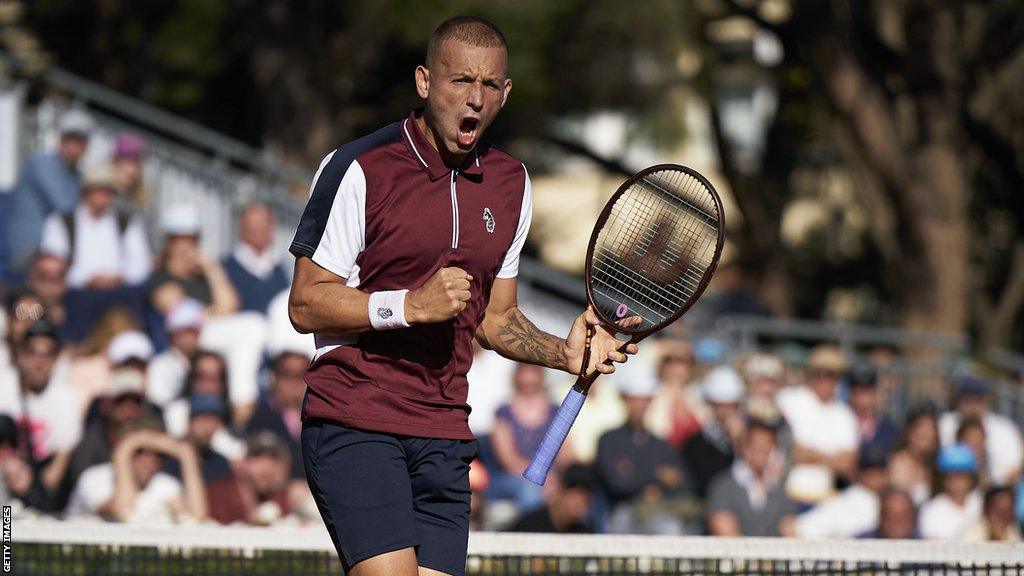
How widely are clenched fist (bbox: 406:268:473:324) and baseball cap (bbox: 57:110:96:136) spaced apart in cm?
851

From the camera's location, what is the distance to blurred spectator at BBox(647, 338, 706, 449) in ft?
38.4

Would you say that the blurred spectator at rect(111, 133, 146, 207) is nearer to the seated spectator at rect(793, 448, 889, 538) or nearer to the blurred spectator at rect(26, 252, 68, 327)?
the blurred spectator at rect(26, 252, 68, 327)

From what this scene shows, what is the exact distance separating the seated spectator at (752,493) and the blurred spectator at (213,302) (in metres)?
3.31

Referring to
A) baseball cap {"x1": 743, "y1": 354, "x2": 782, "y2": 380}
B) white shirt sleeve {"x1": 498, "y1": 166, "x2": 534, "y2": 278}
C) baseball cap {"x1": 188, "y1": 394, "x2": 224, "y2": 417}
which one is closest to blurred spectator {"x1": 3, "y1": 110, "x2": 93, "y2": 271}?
baseball cap {"x1": 188, "y1": 394, "x2": 224, "y2": 417}

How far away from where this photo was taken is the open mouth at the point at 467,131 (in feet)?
16.7

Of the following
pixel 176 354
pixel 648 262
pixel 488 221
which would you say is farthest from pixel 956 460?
pixel 488 221

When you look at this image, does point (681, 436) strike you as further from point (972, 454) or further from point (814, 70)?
point (814, 70)

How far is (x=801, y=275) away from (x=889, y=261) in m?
8.12

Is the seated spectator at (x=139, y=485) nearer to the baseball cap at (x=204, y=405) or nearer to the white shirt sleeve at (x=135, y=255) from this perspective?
the baseball cap at (x=204, y=405)

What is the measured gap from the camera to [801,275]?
26469 mm

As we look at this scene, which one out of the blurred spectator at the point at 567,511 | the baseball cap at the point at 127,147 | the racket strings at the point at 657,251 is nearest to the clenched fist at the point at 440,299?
the racket strings at the point at 657,251

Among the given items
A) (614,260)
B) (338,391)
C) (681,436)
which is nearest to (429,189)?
(338,391)

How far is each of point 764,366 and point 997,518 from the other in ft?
10.1

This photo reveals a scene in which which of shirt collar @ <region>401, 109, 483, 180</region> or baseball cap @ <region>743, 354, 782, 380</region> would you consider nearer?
shirt collar @ <region>401, 109, 483, 180</region>
